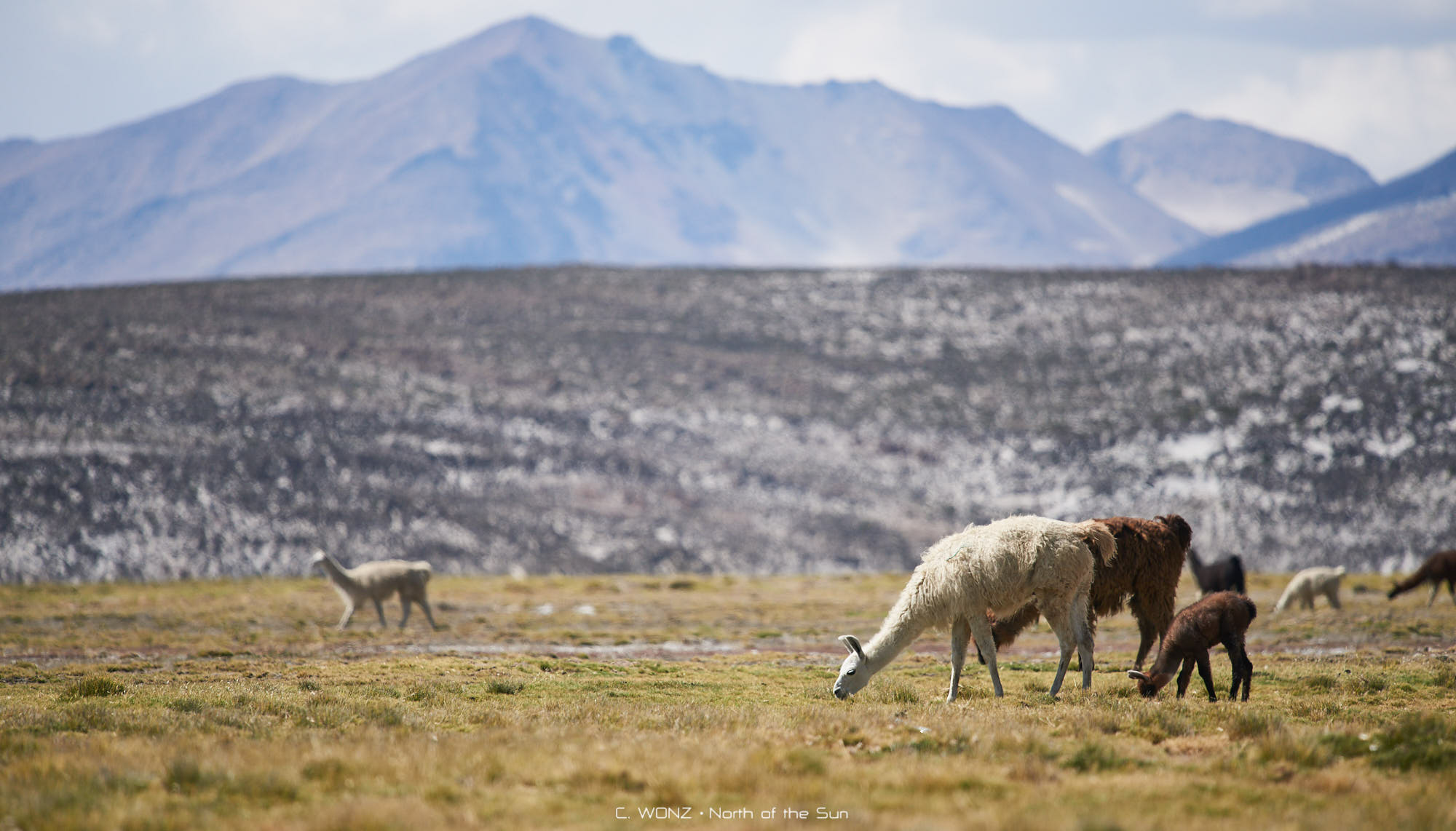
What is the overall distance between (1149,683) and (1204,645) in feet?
3.01

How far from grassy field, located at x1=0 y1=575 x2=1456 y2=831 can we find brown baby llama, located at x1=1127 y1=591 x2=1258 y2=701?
13.7 inches

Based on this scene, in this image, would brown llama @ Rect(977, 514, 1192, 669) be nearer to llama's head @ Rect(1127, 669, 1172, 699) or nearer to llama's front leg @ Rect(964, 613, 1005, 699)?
llama's front leg @ Rect(964, 613, 1005, 699)

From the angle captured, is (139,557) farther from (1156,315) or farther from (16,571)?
(1156,315)

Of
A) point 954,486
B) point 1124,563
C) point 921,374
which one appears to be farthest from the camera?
point 921,374

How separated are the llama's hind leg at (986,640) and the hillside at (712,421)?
40.3 m

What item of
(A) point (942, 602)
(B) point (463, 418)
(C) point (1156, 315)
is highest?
(C) point (1156, 315)

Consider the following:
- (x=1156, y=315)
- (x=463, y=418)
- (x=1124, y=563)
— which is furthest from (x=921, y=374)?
(x=1124, y=563)

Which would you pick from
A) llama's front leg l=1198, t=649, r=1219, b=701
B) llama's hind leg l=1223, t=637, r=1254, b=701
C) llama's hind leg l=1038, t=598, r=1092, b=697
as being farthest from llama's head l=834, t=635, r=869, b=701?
llama's hind leg l=1223, t=637, r=1254, b=701

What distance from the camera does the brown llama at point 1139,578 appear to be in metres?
14.9

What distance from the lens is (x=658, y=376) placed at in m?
72.6

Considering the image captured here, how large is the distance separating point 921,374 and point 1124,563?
56913 mm

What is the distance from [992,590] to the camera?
13.6 metres

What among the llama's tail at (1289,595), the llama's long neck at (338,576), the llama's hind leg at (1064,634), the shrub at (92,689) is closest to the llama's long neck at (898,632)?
the llama's hind leg at (1064,634)

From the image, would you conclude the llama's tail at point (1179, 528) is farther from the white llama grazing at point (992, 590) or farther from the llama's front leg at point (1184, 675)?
the llama's front leg at point (1184, 675)
